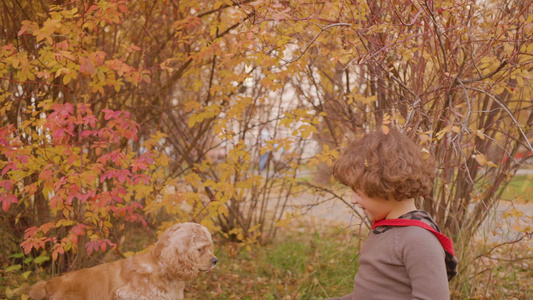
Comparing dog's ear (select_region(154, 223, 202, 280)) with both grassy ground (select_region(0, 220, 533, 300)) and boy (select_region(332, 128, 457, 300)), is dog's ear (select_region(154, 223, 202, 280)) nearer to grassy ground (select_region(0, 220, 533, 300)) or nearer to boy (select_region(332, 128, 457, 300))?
boy (select_region(332, 128, 457, 300))

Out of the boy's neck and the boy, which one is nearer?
the boy

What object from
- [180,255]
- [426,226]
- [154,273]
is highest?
[426,226]

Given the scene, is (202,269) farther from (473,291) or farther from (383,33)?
(473,291)

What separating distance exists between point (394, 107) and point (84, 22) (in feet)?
8.75

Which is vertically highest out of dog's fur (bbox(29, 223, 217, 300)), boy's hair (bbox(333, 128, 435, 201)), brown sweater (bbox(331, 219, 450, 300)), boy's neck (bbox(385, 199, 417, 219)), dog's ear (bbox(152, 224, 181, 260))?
boy's hair (bbox(333, 128, 435, 201))

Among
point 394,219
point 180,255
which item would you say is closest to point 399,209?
point 394,219

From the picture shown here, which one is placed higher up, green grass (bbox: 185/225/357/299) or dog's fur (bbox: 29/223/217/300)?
dog's fur (bbox: 29/223/217/300)

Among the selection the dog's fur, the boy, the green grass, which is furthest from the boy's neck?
the green grass

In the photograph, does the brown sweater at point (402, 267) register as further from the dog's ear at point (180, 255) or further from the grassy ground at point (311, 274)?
the grassy ground at point (311, 274)

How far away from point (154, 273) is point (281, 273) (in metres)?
2.49

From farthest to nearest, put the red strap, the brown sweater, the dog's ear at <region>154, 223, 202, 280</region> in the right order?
the dog's ear at <region>154, 223, 202, 280</region> < the red strap < the brown sweater

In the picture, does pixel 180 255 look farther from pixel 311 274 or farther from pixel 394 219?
pixel 311 274

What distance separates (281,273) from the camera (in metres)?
5.15

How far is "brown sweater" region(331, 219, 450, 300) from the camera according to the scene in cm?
178
